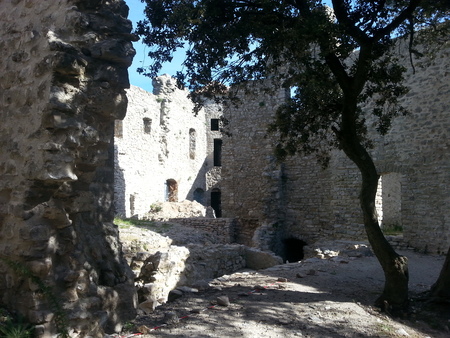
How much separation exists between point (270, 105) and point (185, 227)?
625 centimetres

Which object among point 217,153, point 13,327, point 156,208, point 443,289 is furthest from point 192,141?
point 13,327

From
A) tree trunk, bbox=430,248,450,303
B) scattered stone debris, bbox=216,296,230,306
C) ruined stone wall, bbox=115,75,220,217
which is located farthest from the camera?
ruined stone wall, bbox=115,75,220,217

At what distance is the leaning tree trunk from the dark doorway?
981 cm

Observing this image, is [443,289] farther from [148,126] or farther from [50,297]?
[148,126]

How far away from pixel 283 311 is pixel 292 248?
1153 centimetres

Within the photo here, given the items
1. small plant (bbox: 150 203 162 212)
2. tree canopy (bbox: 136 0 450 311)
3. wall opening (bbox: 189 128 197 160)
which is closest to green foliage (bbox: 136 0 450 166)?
tree canopy (bbox: 136 0 450 311)

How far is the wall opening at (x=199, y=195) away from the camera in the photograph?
96.0 ft

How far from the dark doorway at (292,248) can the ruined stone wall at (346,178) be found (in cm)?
54

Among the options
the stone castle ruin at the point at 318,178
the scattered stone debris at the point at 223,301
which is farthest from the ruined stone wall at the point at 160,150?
the scattered stone debris at the point at 223,301

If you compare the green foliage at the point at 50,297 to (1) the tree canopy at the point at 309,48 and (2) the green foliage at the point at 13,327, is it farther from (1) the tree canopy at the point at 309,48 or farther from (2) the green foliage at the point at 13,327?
(1) the tree canopy at the point at 309,48

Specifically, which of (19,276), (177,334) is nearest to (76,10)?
(19,276)

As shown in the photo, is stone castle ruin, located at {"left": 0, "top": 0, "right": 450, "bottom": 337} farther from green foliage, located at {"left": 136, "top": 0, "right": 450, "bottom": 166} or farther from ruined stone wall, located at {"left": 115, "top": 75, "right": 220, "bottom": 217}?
ruined stone wall, located at {"left": 115, "top": 75, "right": 220, "bottom": 217}

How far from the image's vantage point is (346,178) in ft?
46.6

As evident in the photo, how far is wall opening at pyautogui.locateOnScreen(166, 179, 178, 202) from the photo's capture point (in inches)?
1043
